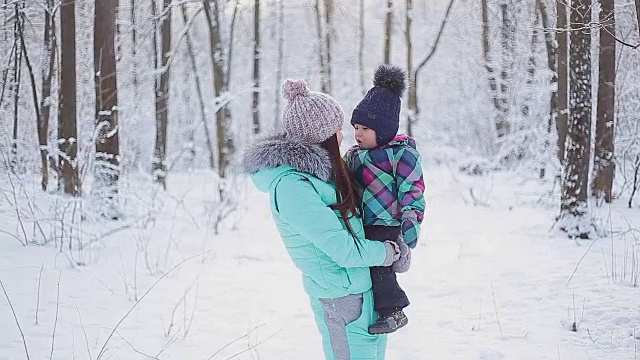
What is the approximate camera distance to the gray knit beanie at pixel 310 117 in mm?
2467

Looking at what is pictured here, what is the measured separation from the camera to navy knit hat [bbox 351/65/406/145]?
2.62m

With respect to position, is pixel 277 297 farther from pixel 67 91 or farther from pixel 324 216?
pixel 67 91

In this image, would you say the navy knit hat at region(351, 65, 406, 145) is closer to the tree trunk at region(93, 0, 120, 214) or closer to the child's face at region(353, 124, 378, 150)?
the child's face at region(353, 124, 378, 150)

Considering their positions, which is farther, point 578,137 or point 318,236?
point 578,137

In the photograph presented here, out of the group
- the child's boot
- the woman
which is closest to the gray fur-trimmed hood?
the woman

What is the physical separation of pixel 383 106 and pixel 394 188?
0.36m

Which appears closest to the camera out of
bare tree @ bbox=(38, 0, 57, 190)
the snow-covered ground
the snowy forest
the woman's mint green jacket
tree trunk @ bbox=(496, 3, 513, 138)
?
the woman's mint green jacket

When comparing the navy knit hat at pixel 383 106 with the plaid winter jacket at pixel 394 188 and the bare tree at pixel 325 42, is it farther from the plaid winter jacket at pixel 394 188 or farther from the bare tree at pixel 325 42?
A: the bare tree at pixel 325 42

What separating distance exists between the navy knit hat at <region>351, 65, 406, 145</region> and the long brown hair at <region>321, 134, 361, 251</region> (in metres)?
0.18

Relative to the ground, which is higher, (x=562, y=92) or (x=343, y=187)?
(x=562, y=92)

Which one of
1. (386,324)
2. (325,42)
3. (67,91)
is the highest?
(325,42)

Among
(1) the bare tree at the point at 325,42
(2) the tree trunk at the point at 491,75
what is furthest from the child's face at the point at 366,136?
(1) the bare tree at the point at 325,42

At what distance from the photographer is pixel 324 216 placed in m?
2.29

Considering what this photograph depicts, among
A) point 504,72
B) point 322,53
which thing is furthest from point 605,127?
point 322,53
